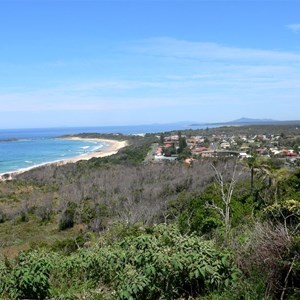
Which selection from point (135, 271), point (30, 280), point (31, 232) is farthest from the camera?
point (31, 232)

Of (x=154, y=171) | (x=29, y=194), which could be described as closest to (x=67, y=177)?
(x=29, y=194)

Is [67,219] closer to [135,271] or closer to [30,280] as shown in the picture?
[30,280]

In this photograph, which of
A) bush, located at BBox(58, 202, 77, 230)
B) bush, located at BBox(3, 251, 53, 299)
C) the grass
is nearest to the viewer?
bush, located at BBox(3, 251, 53, 299)

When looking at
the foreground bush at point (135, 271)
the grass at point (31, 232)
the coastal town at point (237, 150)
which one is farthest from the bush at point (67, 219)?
the foreground bush at point (135, 271)

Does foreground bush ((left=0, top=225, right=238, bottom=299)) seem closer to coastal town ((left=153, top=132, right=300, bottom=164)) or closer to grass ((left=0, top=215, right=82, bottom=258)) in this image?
grass ((left=0, top=215, right=82, bottom=258))

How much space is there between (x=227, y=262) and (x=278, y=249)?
61cm

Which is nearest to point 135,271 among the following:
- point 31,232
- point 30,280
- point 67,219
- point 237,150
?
point 30,280

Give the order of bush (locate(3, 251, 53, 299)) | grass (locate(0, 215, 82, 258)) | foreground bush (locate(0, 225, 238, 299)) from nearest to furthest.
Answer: foreground bush (locate(0, 225, 238, 299))
bush (locate(3, 251, 53, 299))
grass (locate(0, 215, 82, 258))

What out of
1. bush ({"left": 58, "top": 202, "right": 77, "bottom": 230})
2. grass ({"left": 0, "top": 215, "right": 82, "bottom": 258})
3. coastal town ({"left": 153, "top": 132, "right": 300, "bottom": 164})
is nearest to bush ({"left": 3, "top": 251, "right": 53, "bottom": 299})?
grass ({"left": 0, "top": 215, "right": 82, "bottom": 258})

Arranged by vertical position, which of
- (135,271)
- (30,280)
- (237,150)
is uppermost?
(135,271)

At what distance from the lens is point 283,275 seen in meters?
4.68

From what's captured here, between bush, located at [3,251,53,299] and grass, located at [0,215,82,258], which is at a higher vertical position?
bush, located at [3,251,53,299]

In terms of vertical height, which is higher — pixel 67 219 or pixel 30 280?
pixel 30 280

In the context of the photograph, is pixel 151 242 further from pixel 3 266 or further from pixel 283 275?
pixel 3 266
